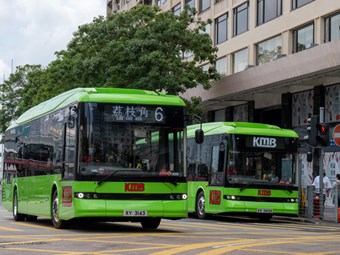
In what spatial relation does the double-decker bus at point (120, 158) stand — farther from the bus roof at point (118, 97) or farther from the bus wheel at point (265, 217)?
the bus wheel at point (265, 217)

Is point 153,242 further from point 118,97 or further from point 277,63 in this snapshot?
point 277,63

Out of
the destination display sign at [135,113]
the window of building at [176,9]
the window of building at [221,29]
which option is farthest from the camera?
the window of building at [176,9]

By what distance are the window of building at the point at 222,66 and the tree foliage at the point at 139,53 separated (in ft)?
7.36

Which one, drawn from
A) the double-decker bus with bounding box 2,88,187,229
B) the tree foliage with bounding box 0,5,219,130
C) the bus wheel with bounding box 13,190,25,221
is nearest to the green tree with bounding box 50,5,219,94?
the tree foliage with bounding box 0,5,219,130

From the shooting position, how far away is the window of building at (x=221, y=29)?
146 feet

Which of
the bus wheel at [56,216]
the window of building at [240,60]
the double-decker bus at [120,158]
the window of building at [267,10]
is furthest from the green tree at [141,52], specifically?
the double-decker bus at [120,158]

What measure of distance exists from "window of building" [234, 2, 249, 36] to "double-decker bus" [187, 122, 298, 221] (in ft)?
63.1

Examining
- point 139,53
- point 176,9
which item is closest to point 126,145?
point 139,53

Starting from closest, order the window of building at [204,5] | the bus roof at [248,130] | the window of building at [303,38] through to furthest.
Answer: the bus roof at [248,130] < the window of building at [303,38] < the window of building at [204,5]

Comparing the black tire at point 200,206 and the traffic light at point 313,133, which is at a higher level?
the traffic light at point 313,133

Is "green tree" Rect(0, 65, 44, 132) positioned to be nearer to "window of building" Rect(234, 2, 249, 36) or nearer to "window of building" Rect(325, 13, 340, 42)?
"window of building" Rect(234, 2, 249, 36)

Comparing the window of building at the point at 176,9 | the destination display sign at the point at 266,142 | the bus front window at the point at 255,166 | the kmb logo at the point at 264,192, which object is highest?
the window of building at the point at 176,9

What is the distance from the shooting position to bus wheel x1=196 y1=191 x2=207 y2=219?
24.5 m

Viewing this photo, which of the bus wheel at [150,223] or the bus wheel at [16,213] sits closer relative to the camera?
the bus wheel at [150,223]
